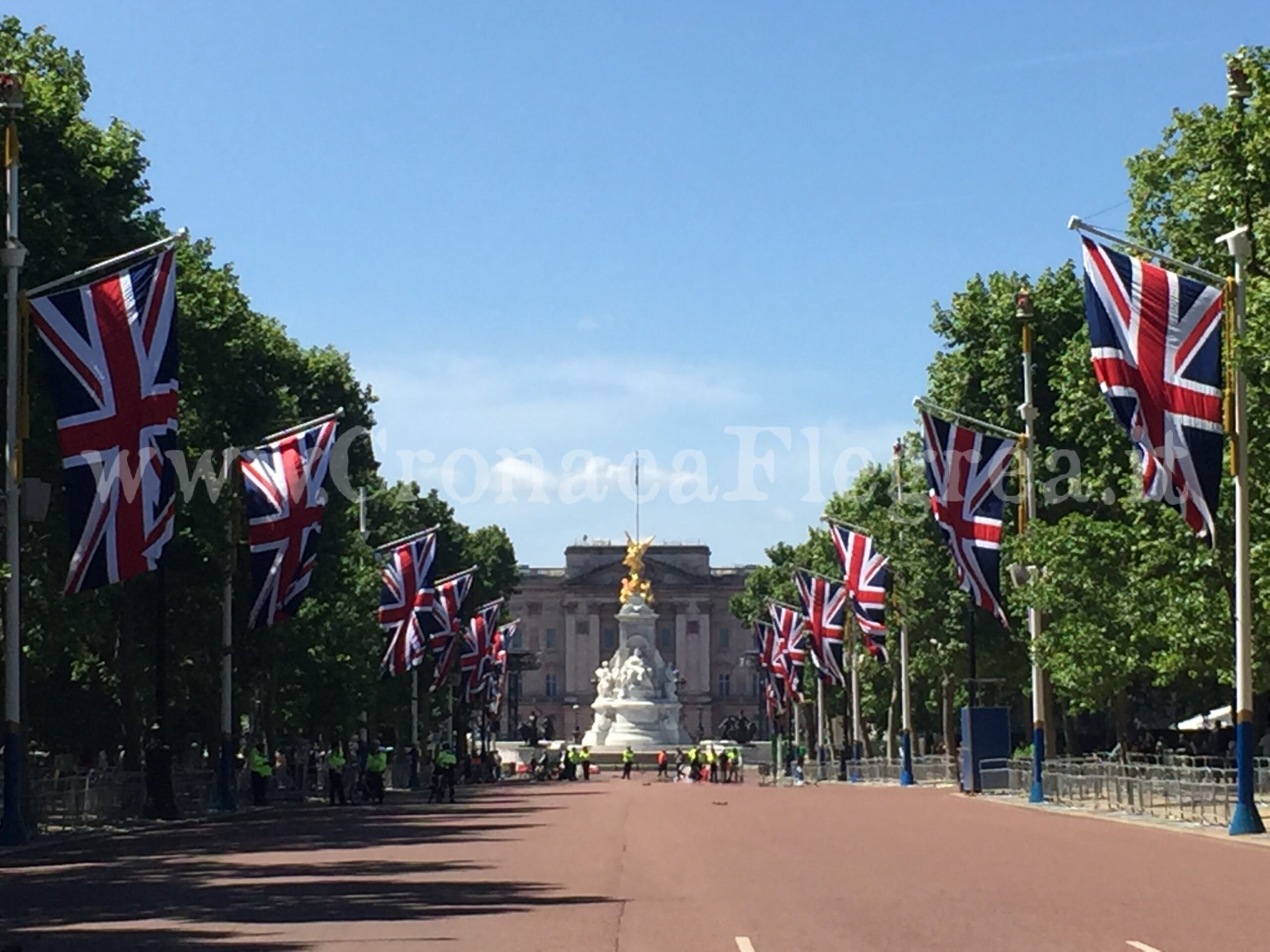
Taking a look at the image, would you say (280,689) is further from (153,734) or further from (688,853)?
(688,853)

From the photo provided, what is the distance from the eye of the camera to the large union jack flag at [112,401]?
107 ft

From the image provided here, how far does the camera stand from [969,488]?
46.5 m

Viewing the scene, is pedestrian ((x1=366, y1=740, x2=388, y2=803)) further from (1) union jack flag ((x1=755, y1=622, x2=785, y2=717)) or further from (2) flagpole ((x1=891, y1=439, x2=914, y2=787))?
(1) union jack flag ((x1=755, y1=622, x2=785, y2=717))

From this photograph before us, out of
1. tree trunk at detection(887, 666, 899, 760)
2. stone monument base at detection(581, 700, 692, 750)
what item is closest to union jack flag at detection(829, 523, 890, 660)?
tree trunk at detection(887, 666, 899, 760)

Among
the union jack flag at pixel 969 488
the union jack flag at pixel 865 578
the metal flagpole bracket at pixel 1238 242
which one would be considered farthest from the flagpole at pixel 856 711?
the metal flagpole bracket at pixel 1238 242

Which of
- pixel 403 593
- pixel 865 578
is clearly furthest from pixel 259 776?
pixel 865 578

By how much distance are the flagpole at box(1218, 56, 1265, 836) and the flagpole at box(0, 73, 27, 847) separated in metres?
18.5

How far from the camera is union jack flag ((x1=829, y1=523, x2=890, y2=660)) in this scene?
60.0 meters

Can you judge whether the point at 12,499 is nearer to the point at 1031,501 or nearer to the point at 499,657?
the point at 1031,501

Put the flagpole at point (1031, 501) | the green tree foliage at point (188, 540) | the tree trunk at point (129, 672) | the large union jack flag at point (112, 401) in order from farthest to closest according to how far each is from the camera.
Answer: the tree trunk at point (129, 672), the flagpole at point (1031, 501), the green tree foliage at point (188, 540), the large union jack flag at point (112, 401)

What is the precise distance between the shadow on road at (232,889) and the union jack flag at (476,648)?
4210 cm

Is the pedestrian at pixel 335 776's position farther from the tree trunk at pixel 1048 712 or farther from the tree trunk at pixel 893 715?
the tree trunk at pixel 893 715

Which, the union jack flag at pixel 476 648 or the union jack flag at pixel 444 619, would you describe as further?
the union jack flag at pixel 476 648

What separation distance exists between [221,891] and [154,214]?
2449cm
